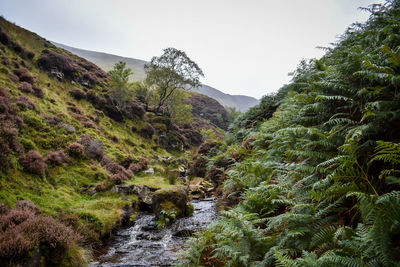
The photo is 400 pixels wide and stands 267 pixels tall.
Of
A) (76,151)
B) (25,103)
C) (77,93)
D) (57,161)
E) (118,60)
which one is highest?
(118,60)

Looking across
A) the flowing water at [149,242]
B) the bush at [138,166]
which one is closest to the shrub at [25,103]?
the bush at [138,166]

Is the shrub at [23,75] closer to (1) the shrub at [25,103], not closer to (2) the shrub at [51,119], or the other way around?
(1) the shrub at [25,103]

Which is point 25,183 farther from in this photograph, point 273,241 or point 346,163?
point 346,163

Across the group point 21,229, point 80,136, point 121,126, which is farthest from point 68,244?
point 121,126

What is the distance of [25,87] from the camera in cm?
1238

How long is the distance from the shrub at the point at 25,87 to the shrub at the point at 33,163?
712cm

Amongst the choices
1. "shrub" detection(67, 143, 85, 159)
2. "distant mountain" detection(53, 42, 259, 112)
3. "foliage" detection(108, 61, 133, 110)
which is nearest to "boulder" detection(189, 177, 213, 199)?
"shrub" detection(67, 143, 85, 159)

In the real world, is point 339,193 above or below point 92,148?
above

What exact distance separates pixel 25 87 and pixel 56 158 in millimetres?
7075

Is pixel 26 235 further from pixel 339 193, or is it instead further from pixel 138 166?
pixel 138 166

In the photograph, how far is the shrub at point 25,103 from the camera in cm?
1019

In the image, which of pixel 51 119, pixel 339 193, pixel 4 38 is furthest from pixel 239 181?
pixel 4 38

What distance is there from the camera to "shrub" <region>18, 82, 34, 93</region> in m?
12.1

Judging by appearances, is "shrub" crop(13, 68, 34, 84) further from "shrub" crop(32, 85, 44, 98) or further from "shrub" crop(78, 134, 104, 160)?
"shrub" crop(78, 134, 104, 160)
